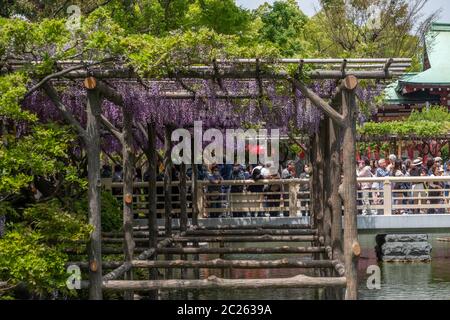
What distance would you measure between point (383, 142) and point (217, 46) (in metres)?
20.4

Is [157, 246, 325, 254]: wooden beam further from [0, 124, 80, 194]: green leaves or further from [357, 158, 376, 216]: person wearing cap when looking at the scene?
[357, 158, 376, 216]: person wearing cap

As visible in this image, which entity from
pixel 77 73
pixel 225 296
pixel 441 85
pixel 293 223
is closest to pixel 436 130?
pixel 441 85

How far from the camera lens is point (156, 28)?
18094mm

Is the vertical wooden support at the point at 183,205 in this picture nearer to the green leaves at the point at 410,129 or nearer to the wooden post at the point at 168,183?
the wooden post at the point at 168,183

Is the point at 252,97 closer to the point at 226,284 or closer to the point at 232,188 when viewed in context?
the point at 226,284

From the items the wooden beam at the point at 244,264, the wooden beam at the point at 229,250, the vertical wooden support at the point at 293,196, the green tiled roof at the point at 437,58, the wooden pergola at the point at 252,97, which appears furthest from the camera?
the green tiled roof at the point at 437,58

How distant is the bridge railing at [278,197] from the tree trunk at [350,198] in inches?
304

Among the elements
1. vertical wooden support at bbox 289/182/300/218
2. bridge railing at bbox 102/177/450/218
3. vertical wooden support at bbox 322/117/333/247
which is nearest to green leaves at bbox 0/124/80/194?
vertical wooden support at bbox 322/117/333/247

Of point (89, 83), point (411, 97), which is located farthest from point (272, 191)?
point (411, 97)

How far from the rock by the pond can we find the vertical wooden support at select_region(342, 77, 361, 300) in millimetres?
Result: 11813

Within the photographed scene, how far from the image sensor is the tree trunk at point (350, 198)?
360 inches

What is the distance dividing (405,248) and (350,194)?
12071 mm

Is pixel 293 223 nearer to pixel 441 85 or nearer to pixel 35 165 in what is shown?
pixel 35 165

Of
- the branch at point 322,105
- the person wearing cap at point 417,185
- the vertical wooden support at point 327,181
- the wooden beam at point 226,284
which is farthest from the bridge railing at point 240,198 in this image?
the wooden beam at point 226,284
